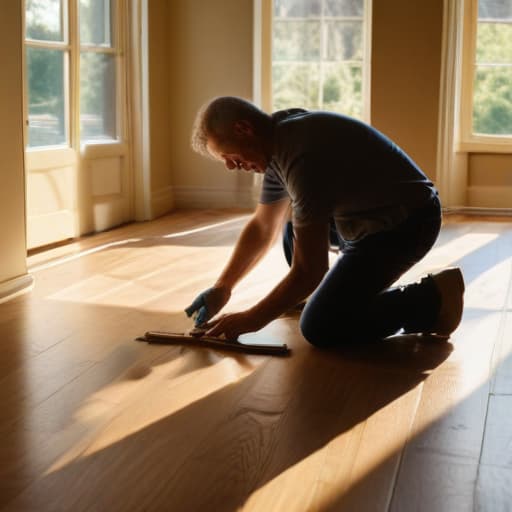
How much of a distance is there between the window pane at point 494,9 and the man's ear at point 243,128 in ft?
13.9

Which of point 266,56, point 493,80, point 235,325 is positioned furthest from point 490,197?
point 235,325

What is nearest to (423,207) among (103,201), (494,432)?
(494,432)

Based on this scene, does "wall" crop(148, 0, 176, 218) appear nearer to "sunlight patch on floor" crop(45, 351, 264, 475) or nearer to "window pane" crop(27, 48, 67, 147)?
"window pane" crop(27, 48, 67, 147)

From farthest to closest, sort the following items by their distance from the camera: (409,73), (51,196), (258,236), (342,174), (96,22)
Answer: (409,73), (96,22), (51,196), (258,236), (342,174)

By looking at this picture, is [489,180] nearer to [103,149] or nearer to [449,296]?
[103,149]

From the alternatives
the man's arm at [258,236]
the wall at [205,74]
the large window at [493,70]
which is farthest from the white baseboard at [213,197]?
the man's arm at [258,236]

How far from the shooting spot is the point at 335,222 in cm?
287

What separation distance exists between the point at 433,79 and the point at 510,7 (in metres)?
0.74

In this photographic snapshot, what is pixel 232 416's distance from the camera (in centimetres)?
226

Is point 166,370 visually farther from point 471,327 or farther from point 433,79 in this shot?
point 433,79

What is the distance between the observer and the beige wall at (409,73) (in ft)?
20.1

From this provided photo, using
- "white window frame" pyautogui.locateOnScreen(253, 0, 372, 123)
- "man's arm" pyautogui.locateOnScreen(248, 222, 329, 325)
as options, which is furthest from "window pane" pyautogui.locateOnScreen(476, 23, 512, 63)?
"man's arm" pyautogui.locateOnScreen(248, 222, 329, 325)

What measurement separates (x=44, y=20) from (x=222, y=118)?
2.75 m

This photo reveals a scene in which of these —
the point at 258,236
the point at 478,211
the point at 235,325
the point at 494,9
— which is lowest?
the point at 478,211
